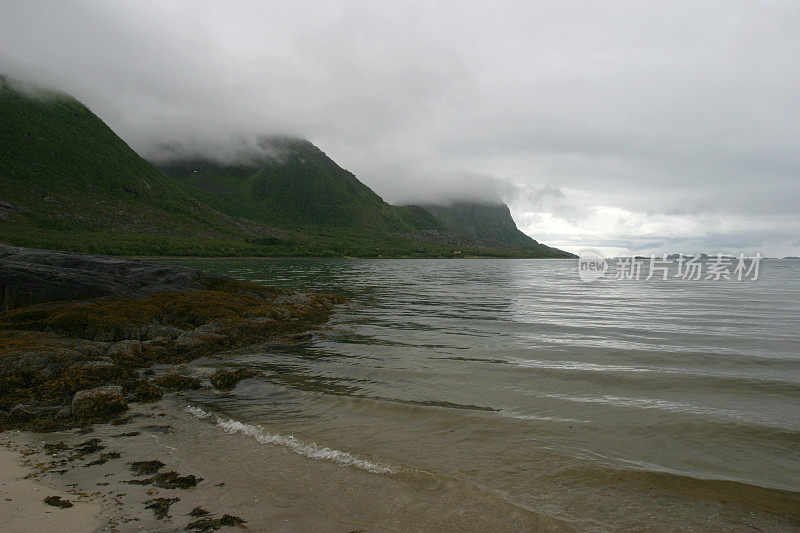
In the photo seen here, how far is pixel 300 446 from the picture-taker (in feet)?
28.4

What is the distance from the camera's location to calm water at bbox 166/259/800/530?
706 centimetres

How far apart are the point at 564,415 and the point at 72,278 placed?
24.8 m

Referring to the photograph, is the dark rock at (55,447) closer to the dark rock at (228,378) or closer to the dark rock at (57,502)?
the dark rock at (57,502)

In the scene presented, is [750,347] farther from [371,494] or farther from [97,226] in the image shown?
[97,226]

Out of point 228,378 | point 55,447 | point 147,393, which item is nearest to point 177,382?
point 147,393

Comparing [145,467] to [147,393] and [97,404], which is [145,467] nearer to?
[97,404]

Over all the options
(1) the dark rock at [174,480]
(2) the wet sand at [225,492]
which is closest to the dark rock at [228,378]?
(2) the wet sand at [225,492]

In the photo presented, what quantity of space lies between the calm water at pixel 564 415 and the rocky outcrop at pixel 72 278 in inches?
466

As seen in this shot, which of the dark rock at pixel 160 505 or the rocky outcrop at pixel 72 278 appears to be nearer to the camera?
the dark rock at pixel 160 505

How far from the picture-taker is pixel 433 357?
16953 millimetres

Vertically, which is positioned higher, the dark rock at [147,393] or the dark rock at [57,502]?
the dark rock at [57,502]

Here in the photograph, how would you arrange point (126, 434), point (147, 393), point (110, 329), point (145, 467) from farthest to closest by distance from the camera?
1. point (110, 329)
2. point (147, 393)
3. point (126, 434)
4. point (145, 467)

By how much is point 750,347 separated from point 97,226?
208561mm

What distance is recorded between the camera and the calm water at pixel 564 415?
7.06 metres
